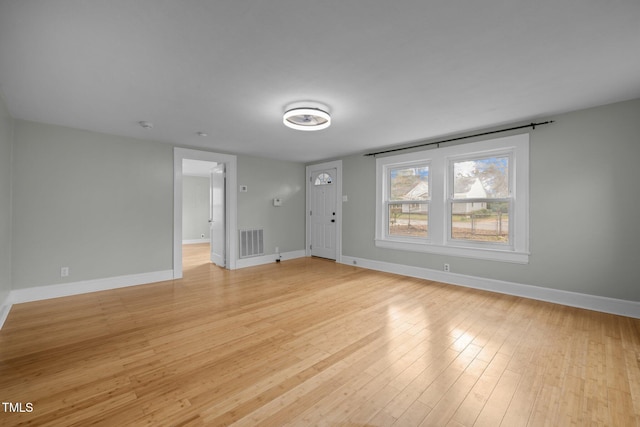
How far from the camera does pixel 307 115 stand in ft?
10.3

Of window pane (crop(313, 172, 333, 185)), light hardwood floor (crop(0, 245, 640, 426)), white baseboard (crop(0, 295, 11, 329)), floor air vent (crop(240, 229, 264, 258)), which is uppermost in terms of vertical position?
window pane (crop(313, 172, 333, 185))

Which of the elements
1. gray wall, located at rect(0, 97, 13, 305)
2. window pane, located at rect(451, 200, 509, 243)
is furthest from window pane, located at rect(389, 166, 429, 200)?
gray wall, located at rect(0, 97, 13, 305)

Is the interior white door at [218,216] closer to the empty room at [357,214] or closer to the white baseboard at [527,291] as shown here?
the empty room at [357,214]

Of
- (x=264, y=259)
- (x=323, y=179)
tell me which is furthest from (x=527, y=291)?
(x=264, y=259)

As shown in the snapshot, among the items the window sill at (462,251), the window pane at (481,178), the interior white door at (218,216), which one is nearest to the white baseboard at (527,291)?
the window sill at (462,251)

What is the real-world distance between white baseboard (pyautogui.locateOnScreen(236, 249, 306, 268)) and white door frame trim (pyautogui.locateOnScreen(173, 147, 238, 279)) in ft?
0.55

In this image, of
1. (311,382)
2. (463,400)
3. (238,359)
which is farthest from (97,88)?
(463,400)

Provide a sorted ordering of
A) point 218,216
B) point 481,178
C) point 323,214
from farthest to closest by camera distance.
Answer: point 323,214 → point 218,216 → point 481,178

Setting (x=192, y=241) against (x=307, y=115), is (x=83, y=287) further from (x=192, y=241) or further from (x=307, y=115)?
(x=192, y=241)

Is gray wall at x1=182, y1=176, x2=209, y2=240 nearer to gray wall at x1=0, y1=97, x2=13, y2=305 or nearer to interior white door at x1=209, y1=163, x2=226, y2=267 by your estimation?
interior white door at x1=209, y1=163, x2=226, y2=267

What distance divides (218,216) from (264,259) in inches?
55.5

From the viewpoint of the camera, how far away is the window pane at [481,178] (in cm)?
387

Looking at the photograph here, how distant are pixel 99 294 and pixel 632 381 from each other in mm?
5821

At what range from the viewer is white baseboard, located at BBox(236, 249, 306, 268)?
18.4ft
